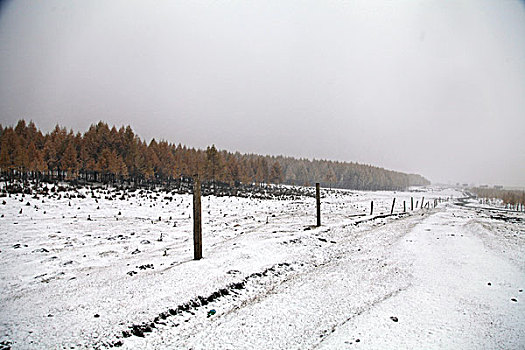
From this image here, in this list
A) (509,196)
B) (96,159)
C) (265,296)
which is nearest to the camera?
(265,296)

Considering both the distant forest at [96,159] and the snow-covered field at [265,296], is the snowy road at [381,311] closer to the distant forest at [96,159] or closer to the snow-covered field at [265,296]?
the snow-covered field at [265,296]

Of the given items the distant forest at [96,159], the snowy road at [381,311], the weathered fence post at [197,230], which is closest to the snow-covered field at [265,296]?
the snowy road at [381,311]

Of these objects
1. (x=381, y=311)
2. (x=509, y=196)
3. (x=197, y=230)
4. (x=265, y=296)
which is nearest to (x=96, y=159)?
(x=197, y=230)

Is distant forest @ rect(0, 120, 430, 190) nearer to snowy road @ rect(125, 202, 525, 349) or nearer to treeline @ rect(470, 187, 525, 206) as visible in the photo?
snowy road @ rect(125, 202, 525, 349)

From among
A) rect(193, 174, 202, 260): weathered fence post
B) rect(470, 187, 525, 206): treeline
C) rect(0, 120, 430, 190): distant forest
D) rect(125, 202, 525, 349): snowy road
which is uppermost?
rect(0, 120, 430, 190): distant forest

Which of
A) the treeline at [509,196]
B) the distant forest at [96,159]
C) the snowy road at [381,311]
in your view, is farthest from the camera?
the treeline at [509,196]

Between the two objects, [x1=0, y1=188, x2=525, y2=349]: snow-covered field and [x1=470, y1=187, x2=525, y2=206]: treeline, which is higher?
[x1=0, y1=188, x2=525, y2=349]: snow-covered field

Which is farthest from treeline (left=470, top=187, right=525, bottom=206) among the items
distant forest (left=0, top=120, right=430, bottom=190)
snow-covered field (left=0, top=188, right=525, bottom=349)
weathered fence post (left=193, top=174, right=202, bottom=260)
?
weathered fence post (left=193, top=174, right=202, bottom=260)

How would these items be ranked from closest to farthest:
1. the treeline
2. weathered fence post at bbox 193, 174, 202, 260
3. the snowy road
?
the snowy road, weathered fence post at bbox 193, 174, 202, 260, the treeline

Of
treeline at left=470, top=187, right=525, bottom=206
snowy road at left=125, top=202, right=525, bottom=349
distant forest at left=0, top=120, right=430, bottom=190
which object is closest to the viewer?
snowy road at left=125, top=202, right=525, bottom=349

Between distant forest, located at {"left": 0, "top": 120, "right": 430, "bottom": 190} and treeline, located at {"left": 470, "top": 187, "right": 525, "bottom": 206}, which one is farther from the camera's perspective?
treeline, located at {"left": 470, "top": 187, "right": 525, "bottom": 206}

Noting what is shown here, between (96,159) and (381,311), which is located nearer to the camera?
(381,311)

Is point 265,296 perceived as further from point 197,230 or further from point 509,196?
point 509,196

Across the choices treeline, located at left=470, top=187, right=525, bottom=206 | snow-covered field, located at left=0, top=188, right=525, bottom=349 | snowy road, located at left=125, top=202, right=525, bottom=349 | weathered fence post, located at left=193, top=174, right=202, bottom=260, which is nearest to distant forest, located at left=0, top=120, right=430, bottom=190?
snow-covered field, located at left=0, top=188, right=525, bottom=349
